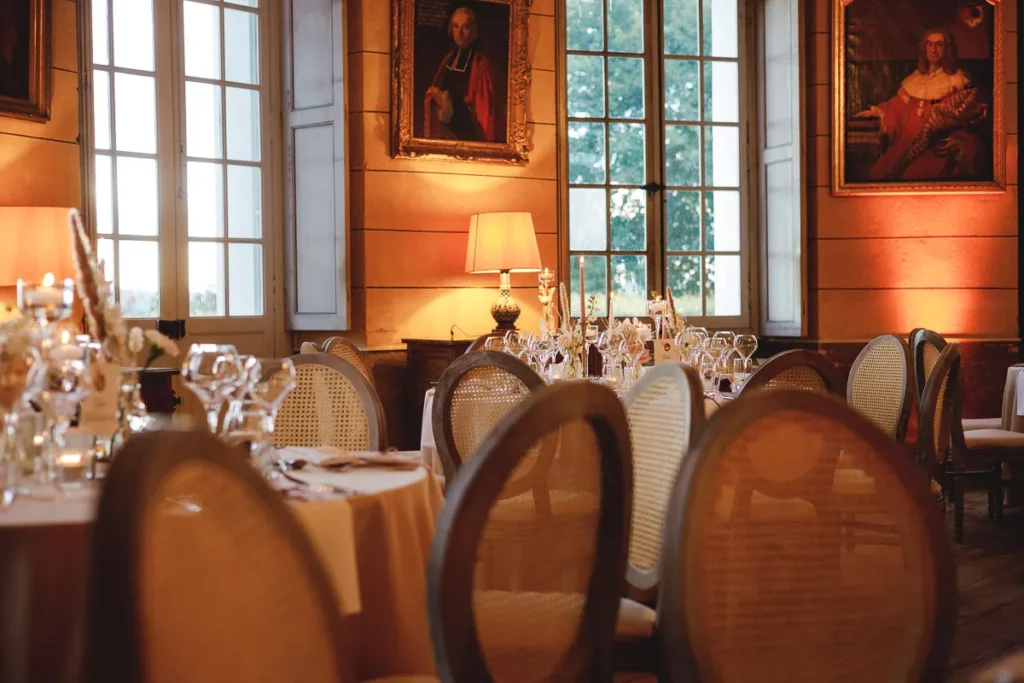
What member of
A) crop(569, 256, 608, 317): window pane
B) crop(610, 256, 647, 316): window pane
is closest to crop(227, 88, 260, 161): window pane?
crop(569, 256, 608, 317): window pane

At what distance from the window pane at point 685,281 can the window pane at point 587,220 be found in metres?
0.51

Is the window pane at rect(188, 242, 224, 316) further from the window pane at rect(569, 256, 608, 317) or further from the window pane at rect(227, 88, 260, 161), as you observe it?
the window pane at rect(569, 256, 608, 317)

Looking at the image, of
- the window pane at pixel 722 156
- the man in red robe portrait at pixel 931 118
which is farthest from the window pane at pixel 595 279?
the man in red robe portrait at pixel 931 118

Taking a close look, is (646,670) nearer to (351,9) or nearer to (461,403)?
(461,403)

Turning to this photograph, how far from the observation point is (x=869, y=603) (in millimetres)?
1492

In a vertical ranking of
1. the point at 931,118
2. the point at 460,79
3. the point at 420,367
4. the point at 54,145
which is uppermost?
the point at 460,79

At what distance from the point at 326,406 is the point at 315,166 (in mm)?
3453

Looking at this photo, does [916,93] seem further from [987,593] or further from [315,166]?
[987,593]

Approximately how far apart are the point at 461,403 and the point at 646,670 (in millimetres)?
1347

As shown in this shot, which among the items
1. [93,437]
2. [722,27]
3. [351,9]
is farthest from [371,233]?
[93,437]

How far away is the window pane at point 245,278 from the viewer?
6586mm

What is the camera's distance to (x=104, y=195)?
5969mm

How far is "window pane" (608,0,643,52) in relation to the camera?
7598 millimetres

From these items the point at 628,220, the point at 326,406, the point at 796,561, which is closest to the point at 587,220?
the point at 628,220
